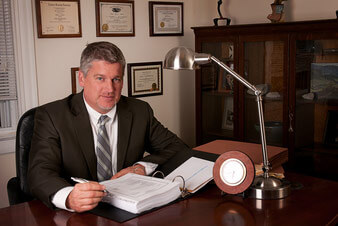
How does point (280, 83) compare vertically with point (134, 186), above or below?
above

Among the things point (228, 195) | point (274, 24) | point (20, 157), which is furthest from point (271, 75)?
point (20, 157)

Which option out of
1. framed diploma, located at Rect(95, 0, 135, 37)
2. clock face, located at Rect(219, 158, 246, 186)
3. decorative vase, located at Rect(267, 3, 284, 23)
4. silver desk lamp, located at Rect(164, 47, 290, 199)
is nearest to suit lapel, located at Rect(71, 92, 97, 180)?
silver desk lamp, located at Rect(164, 47, 290, 199)

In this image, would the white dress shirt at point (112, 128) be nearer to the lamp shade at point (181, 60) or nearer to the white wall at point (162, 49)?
the lamp shade at point (181, 60)

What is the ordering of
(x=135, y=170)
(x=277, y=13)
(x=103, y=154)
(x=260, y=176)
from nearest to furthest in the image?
(x=260, y=176)
(x=135, y=170)
(x=103, y=154)
(x=277, y=13)

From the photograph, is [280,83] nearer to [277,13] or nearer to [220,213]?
[277,13]

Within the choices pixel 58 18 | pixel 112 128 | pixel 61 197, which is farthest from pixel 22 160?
pixel 58 18

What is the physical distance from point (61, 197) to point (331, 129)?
7.53ft

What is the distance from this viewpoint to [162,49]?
421 centimetres

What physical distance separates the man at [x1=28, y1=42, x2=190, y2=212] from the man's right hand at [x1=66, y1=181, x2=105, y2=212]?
0.33 metres

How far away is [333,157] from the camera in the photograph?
10.5 feet

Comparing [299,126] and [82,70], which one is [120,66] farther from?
[299,126]

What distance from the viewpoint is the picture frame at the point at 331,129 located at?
319cm

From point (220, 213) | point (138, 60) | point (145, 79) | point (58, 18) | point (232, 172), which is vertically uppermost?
point (58, 18)

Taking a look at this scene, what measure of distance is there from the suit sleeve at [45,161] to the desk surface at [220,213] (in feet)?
0.22
